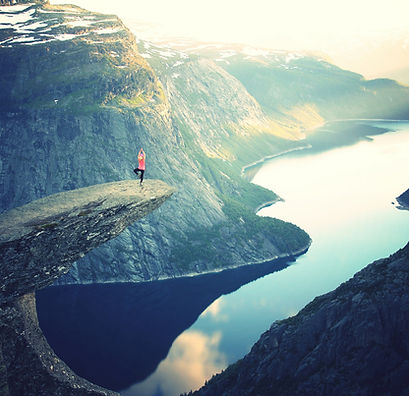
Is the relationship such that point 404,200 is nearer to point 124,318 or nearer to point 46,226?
point 124,318

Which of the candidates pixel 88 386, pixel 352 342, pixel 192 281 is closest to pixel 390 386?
pixel 352 342

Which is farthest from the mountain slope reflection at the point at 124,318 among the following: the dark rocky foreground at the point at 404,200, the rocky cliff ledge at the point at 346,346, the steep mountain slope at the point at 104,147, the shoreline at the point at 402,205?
the dark rocky foreground at the point at 404,200

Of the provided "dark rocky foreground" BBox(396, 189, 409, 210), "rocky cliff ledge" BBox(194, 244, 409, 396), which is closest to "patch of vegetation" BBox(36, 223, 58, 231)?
"rocky cliff ledge" BBox(194, 244, 409, 396)

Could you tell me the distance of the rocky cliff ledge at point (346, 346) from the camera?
149ft

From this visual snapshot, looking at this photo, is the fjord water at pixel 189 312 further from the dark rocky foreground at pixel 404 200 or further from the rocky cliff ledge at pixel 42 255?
the rocky cliff ledge at pixel 42 255

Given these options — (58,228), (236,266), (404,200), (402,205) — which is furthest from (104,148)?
(404,200)

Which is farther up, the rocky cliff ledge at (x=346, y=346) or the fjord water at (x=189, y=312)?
the rocky cliff ledge at (x=346, y=346)

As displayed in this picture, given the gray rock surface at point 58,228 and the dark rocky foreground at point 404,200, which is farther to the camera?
the dark rocky foreground at point 404,200

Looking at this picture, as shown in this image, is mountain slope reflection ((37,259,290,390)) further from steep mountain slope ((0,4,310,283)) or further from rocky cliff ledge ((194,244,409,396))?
rocky cliff ledge ((194,244,409,396))

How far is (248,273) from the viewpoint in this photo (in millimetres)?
131875

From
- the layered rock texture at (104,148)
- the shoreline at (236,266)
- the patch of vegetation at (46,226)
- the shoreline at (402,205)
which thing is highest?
the patch of vegetation at (46,226)

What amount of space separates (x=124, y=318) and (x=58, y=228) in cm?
7043

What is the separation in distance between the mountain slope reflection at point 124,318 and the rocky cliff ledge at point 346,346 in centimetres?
3354

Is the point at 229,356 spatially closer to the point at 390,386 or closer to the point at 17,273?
the point at 390,386
